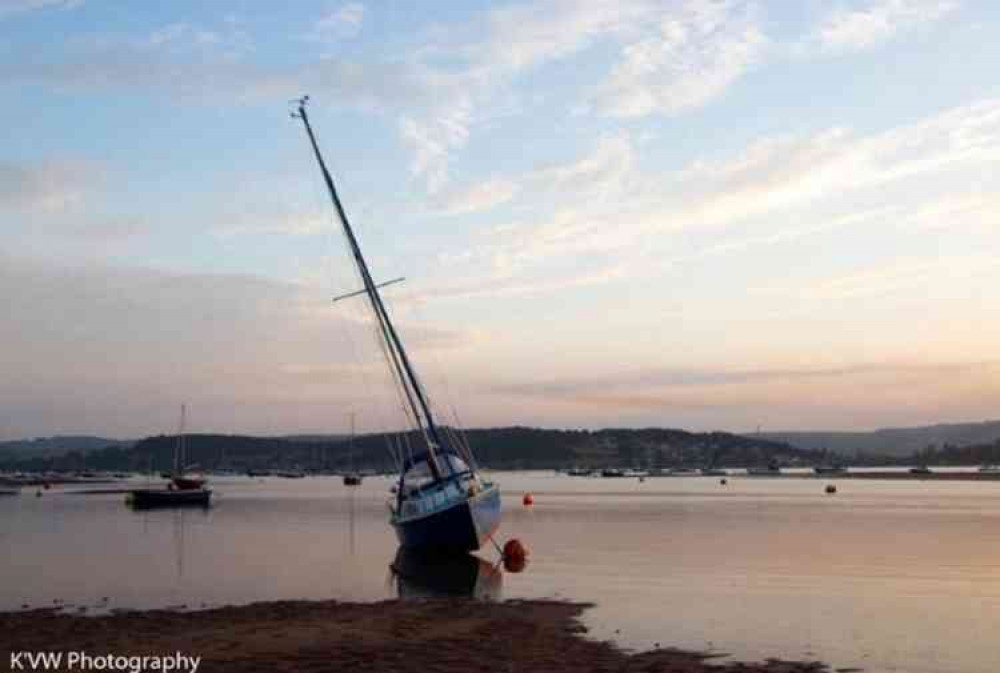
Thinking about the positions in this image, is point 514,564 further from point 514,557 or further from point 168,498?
point 168,498

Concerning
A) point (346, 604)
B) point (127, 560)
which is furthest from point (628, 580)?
point (127, 560)

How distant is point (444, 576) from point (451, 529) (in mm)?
4917

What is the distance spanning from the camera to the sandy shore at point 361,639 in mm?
20641

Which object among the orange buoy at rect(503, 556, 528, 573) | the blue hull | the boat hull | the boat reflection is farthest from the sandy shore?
the boat hull

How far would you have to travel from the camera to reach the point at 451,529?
45.2 meters

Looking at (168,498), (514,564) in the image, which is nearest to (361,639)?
(514,564)

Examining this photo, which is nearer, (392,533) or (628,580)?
(628,580)

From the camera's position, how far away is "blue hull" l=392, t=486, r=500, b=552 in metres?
45.0

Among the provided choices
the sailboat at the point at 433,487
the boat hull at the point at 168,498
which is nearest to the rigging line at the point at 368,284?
the sailboat at the point at 433,487

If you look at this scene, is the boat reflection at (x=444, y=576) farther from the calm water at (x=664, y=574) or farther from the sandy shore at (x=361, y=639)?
the sandy shore at (x=361, y=639)

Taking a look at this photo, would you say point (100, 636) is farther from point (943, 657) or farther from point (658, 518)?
point (658, 518)

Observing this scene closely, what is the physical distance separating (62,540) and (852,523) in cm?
4508

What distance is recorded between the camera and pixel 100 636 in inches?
952

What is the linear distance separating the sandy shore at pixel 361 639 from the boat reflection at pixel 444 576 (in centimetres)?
494
